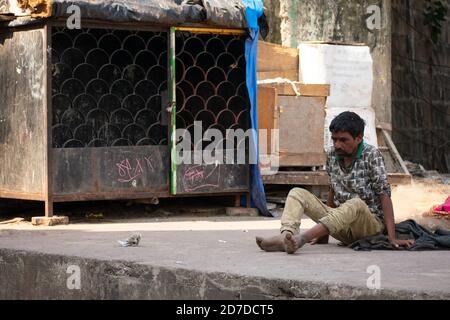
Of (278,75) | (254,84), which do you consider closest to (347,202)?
(254,84)

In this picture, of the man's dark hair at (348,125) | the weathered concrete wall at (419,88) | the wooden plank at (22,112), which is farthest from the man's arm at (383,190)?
the weathered concrete wall at (419,88)

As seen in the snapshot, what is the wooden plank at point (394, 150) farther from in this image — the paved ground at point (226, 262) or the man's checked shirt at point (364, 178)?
the man's checked shirt at point (364, 178)

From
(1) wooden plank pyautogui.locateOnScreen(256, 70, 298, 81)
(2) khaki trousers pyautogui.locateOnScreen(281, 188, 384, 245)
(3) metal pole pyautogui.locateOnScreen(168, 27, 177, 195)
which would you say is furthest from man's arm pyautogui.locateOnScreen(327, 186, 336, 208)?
(1) wooden plank pyautogui.locateOnScreen(256, 70, 298, 81)

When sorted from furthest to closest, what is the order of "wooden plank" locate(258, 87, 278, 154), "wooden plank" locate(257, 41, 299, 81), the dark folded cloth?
"wooden plank" locate(257, 41, 299, 81)
"wooden plank" locate(258, 87, 278, 154)
the dark folded cloth

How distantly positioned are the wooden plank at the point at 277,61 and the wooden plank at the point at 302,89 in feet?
1.43

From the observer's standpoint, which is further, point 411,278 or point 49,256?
point 49,256

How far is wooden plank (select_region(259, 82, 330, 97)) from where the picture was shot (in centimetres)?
1117

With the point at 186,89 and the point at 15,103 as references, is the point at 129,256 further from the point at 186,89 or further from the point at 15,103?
the point at 186,89

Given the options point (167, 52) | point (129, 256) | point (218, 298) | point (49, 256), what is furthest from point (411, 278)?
point (167, 52)

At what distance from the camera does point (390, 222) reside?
707 cm

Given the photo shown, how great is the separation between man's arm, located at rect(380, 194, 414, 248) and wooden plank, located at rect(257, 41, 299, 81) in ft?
15.1

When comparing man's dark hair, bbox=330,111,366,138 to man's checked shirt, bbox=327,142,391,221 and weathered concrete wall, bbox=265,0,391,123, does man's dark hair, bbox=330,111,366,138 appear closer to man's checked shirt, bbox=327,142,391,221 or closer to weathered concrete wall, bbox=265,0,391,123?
man's checked shirt, bbox=327,142,391,221

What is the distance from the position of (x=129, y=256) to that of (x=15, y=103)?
3506mm
